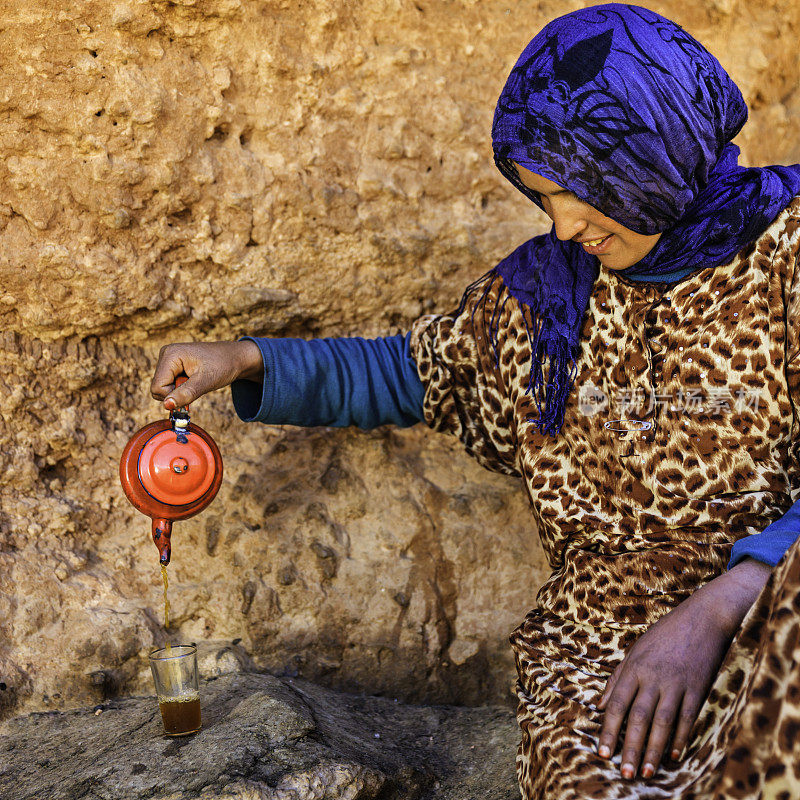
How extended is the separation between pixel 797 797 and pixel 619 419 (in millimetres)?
790

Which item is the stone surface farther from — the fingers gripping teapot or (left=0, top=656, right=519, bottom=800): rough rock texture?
the fingers gripping teapot

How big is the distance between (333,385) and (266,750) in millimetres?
778

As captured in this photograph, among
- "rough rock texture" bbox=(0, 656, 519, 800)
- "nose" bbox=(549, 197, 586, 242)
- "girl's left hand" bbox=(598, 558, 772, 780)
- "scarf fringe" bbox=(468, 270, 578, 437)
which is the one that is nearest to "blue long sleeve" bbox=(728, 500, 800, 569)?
"girl's left hand" bbox=(598, 558, 772, 780)

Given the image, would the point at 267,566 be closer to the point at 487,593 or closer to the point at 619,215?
the point at 487,593

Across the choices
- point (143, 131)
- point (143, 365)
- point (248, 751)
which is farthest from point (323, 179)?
point (248, 751)

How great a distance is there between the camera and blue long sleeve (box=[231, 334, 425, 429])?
1886 mm

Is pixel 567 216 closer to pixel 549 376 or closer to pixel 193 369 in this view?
pixel 549 376

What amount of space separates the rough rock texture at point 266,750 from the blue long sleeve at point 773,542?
79cm

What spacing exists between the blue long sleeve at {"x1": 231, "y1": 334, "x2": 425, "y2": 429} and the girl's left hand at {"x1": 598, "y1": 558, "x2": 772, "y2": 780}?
0.87 metres

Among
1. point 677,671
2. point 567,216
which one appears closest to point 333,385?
point 567,216

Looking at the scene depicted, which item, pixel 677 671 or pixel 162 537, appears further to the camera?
pixel 162 537

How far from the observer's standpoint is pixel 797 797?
0.95 metres

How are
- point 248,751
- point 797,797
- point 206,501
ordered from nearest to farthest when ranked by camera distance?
point 797,797
point 248,751
point 206,501

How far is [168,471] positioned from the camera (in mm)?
1633
